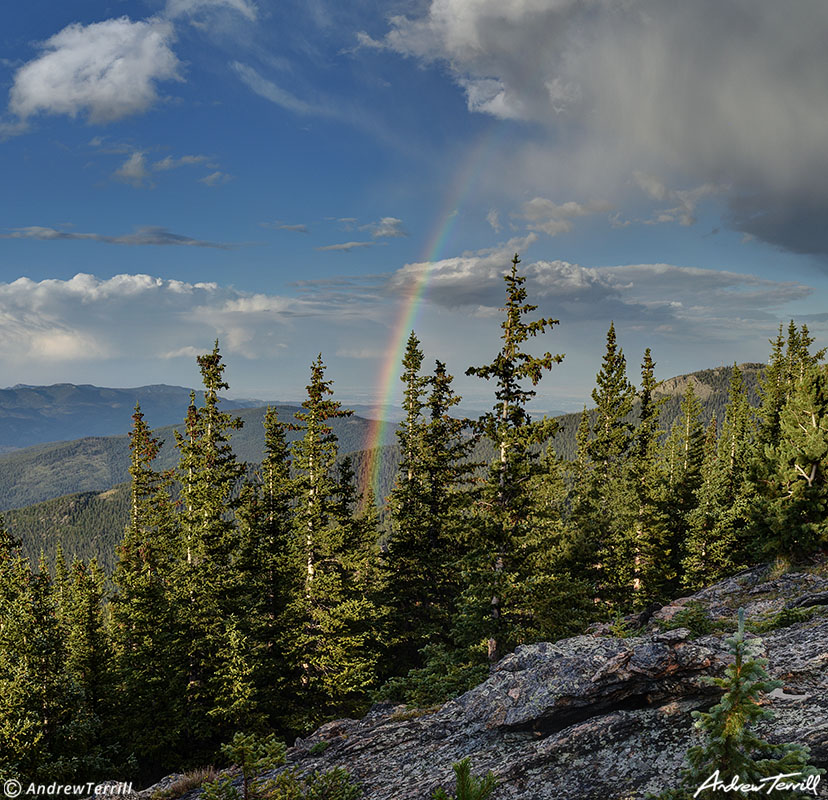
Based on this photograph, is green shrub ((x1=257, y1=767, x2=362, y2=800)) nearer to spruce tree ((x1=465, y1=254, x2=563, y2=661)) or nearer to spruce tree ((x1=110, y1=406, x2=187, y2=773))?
spruce tree ((x1=465, y1=254, x2=563, y2=661))

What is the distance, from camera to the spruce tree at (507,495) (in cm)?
2027

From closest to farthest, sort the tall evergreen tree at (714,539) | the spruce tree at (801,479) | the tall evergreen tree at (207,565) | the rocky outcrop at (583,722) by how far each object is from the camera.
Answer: the rocky outcrop at (583,722)
the spruce tree at (801,479)
the tall evergreen tree at (207,565)
the tall evergreen tree at (714,539)

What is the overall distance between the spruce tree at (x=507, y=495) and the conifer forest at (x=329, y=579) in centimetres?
8

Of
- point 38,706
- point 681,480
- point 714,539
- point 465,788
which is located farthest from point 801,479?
point 38,706

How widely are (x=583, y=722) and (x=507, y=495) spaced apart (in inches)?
480

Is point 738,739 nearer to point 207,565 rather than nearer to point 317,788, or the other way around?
point 317,788

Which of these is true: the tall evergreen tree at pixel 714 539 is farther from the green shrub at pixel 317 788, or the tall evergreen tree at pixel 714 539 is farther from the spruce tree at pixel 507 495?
the green shrub at pixel 317 788

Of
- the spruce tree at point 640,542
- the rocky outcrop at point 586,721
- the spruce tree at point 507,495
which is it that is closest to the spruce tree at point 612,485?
the spruce tree at point 640,542

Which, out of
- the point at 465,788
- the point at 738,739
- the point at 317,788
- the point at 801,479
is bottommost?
the point at 317,788

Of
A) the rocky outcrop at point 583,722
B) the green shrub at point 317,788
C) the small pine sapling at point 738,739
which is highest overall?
the small pine sapling at point 738,739

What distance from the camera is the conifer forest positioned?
2073cm

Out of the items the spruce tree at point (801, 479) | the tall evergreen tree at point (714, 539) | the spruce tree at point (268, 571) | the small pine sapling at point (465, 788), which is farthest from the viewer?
the tall evergreen tree at point (714, 539)

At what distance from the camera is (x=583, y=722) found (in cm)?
912

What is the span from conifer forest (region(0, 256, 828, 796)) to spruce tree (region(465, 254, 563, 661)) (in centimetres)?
8
